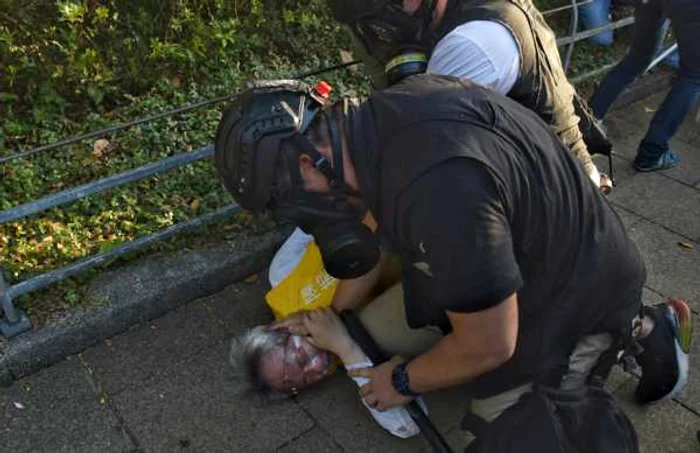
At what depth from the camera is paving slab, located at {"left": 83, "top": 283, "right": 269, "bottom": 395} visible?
3012 millimetres

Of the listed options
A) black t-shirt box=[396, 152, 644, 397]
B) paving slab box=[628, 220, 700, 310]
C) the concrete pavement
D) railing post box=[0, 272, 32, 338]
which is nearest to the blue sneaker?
paving slab box=[628, 220, 700, 310]

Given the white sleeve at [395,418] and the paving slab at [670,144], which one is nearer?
the white sleeve at [395,418]

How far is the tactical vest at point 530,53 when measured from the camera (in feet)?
8.29

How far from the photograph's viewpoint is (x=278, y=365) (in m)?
2.79

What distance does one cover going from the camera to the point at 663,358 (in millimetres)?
2791

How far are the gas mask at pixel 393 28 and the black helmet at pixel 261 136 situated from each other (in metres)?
0.76

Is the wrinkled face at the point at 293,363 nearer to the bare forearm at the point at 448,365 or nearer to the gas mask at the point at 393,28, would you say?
the bare forearm at the point at 448,365

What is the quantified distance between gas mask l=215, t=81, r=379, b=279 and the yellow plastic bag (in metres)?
1.03

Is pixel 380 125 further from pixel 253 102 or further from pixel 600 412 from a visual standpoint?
pixel 600 412

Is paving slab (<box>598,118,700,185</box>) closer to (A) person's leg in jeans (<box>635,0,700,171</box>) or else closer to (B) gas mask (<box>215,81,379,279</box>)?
(A) person's leg in jeans (<box>635,0,700,171</box>)

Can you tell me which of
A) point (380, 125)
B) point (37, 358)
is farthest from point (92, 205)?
point (380, 125)

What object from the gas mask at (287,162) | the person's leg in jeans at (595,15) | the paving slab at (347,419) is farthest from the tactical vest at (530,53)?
the person's leg in jeans at (595,15)

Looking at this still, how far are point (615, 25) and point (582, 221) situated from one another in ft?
10.3

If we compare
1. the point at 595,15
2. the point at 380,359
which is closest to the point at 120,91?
the point at 380,359
